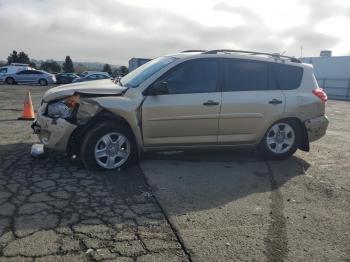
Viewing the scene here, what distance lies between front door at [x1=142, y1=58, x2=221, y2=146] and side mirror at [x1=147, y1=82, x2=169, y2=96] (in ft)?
0.22

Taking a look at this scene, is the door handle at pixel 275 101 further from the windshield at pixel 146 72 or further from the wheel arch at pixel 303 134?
the windshield at pixel 146 72

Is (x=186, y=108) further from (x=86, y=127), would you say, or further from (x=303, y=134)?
(x=303, y=134)

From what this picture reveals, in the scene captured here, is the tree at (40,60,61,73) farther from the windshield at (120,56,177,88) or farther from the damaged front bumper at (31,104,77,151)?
the damaged front bumper at (31,104,77,151)

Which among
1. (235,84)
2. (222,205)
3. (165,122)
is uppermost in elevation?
(235,84)

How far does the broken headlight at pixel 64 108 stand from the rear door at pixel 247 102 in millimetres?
2282

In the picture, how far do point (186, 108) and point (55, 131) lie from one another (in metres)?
1.97

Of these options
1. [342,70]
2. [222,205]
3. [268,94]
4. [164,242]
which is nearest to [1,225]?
[164,242]

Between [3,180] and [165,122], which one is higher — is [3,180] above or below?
below

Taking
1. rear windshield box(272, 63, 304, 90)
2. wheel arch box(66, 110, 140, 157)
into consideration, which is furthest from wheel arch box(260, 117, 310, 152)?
wheel arch box(66, 110, 140, 157)

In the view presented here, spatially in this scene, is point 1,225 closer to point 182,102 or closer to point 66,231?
point 66,231

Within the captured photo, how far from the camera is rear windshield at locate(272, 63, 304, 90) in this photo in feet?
22.0

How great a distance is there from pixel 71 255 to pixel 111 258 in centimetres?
34

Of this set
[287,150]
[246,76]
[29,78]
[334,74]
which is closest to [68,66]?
[29,78]

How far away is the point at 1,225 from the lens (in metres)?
3.76
